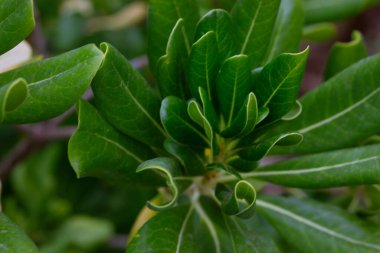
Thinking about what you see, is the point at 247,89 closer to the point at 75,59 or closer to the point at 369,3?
the point at 75,59

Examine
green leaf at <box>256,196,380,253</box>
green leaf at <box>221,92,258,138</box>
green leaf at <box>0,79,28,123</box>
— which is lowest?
green leaf at <box>256,196,380,253</box>

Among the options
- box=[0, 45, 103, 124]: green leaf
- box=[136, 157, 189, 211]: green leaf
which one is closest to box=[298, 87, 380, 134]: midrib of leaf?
box=[136, 157, 189, 211]: green leaf

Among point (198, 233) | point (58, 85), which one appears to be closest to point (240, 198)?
point (198, 233)

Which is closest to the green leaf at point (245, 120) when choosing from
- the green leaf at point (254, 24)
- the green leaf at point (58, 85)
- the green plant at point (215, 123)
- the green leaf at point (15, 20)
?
the green plant at point (215, 123)

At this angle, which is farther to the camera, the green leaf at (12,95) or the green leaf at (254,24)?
the green leaf at (254,24)

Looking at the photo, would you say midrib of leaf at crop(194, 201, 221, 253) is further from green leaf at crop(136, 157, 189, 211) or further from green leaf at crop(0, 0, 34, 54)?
green leaf at crop(0, 0, 34, 54)

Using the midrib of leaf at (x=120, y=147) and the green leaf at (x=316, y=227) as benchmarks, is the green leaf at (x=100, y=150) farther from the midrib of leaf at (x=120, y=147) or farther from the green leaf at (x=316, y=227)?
the green leaf at (x=316, y=227)
